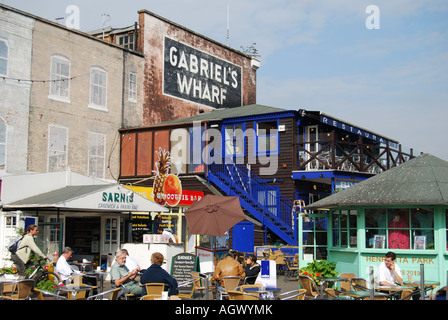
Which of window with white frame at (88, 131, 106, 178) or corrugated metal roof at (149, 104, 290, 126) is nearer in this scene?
window with white frame at (88, 131, 106, 178)

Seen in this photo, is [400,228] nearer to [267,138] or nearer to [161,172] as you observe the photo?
[267,138]

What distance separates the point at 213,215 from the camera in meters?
13.9

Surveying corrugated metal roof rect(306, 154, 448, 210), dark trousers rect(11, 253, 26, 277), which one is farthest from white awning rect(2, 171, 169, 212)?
corrugated metal roof rect(306, 154, 448, 210)

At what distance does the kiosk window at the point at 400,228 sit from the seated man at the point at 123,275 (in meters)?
6.08

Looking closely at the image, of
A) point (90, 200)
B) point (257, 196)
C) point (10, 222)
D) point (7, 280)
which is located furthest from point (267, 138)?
point (7, 280)

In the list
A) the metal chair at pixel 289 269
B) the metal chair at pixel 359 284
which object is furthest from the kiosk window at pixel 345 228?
the metal chair at pixel 289 269

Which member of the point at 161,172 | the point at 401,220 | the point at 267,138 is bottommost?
the point at 401,220

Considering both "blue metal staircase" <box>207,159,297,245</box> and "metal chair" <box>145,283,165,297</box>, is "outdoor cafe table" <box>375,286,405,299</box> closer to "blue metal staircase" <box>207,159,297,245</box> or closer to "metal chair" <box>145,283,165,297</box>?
"metal chair" <box>145,283,165,297</box>

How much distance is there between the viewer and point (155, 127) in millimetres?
27125

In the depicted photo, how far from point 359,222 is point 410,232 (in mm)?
1231

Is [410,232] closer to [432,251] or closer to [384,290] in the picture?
[432,251]

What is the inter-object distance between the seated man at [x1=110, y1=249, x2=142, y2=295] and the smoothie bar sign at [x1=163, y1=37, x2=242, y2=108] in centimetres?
2086

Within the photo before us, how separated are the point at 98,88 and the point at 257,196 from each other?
9341 mm

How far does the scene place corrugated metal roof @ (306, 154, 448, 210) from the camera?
12539 millimetres
